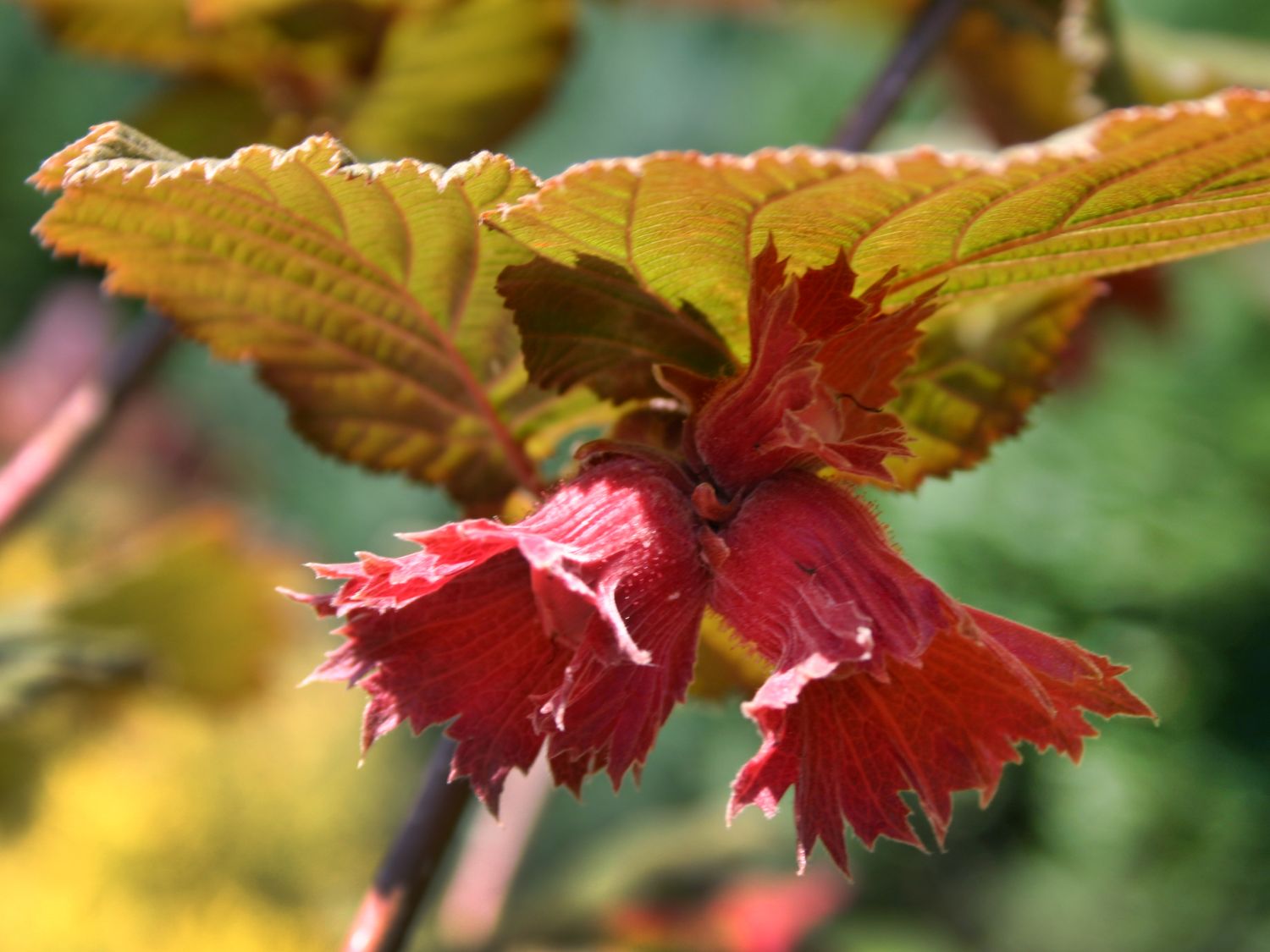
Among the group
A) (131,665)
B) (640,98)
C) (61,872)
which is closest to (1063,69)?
(131,665)

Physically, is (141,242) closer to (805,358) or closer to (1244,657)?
(805,358)

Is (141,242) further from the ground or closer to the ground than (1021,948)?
further from the ground

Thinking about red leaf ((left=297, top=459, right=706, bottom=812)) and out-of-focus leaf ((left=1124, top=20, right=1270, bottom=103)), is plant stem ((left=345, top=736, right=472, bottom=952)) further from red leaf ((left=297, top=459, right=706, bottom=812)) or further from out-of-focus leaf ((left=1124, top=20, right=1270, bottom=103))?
out-of-focus leaf ((left=1124, top=20, right=1270, bottom=103))

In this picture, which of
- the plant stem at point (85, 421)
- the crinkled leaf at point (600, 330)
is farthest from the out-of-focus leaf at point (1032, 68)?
the plant stem at point (85, 421)

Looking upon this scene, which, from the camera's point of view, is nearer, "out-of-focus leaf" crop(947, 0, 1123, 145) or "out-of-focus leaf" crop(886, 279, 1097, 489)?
"out-of-focus leaf" crop(886, 279, 1097, 489)

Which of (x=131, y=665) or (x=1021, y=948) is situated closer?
(x=131, y=665)

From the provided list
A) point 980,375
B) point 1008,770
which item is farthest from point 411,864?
point 1008,770

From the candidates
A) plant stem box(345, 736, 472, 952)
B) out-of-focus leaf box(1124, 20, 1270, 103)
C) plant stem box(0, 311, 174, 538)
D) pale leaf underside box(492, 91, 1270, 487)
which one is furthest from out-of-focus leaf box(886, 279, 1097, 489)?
plant stem box(0, 311, 174, 538)
